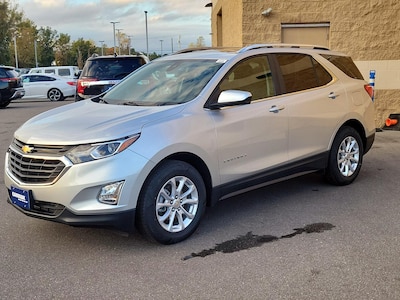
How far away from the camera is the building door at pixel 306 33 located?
1134 centimetres

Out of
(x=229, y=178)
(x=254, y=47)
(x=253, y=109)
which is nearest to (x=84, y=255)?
(x=229, y=178)

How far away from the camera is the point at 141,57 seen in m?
11.7

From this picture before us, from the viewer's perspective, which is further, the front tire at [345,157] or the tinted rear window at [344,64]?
the tinted rear window at [344,64]

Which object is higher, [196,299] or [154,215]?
[154,215]

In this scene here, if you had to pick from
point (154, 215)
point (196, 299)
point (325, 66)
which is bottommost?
point (196, 299)

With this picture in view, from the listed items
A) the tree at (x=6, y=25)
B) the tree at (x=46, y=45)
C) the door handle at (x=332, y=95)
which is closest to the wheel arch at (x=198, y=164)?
the door handle at (x=332, y=95)

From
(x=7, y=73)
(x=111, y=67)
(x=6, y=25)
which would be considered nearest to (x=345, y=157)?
(x=111, y=67)

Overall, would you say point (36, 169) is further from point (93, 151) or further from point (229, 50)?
point (229, 50)

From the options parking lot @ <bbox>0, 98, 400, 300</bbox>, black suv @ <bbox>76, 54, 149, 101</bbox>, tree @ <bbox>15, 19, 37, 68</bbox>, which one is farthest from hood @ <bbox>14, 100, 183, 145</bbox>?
tree @ <bbox>15, 19, 37, 68</bbox>

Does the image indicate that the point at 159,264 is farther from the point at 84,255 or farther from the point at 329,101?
the point at 329,101

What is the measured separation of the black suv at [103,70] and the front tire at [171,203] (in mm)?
7277

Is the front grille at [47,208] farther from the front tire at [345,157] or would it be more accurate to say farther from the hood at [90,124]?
the front tire at [345,157]

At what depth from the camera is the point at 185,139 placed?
14.2 feet

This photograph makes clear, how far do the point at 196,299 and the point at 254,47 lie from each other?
10.00 feet
